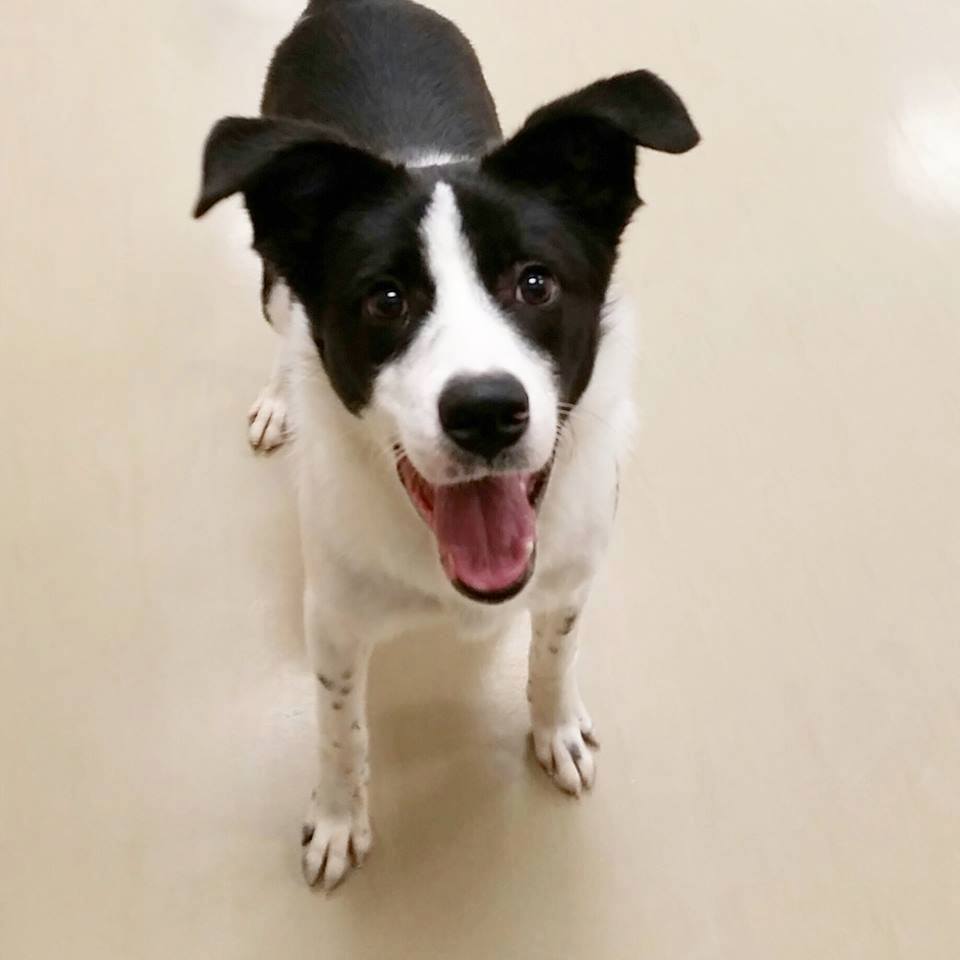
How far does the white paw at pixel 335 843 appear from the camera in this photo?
1898mm

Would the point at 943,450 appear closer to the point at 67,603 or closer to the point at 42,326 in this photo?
the point at 67,603

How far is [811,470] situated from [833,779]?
62 centimetres

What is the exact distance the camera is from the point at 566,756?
1.99 metres

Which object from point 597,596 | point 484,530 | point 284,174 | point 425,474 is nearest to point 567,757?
point 597,596

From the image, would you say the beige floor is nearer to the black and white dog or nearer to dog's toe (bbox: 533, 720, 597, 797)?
dog's toe (bbox: 533, 720, 597, 797)

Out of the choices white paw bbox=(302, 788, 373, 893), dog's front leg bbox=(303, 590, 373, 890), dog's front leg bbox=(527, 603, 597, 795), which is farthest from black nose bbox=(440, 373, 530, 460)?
white paw bbox=(302, 788, 373, 893)

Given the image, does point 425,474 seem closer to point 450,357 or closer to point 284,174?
point 450,357

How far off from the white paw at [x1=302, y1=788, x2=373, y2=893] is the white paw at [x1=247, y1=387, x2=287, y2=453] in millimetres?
751

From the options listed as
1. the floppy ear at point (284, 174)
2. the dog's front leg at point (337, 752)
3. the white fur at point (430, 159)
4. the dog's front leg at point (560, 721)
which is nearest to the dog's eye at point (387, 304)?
the floppy ear at point (284, 174)

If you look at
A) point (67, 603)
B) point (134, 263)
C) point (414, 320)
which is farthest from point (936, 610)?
point (134, 263)

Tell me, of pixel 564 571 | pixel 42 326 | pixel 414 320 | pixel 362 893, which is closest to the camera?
pixel 414 320

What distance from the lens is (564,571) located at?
1.64 m

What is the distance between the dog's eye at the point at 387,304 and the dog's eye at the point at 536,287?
0.13 meters

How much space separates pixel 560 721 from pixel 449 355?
89 cm
